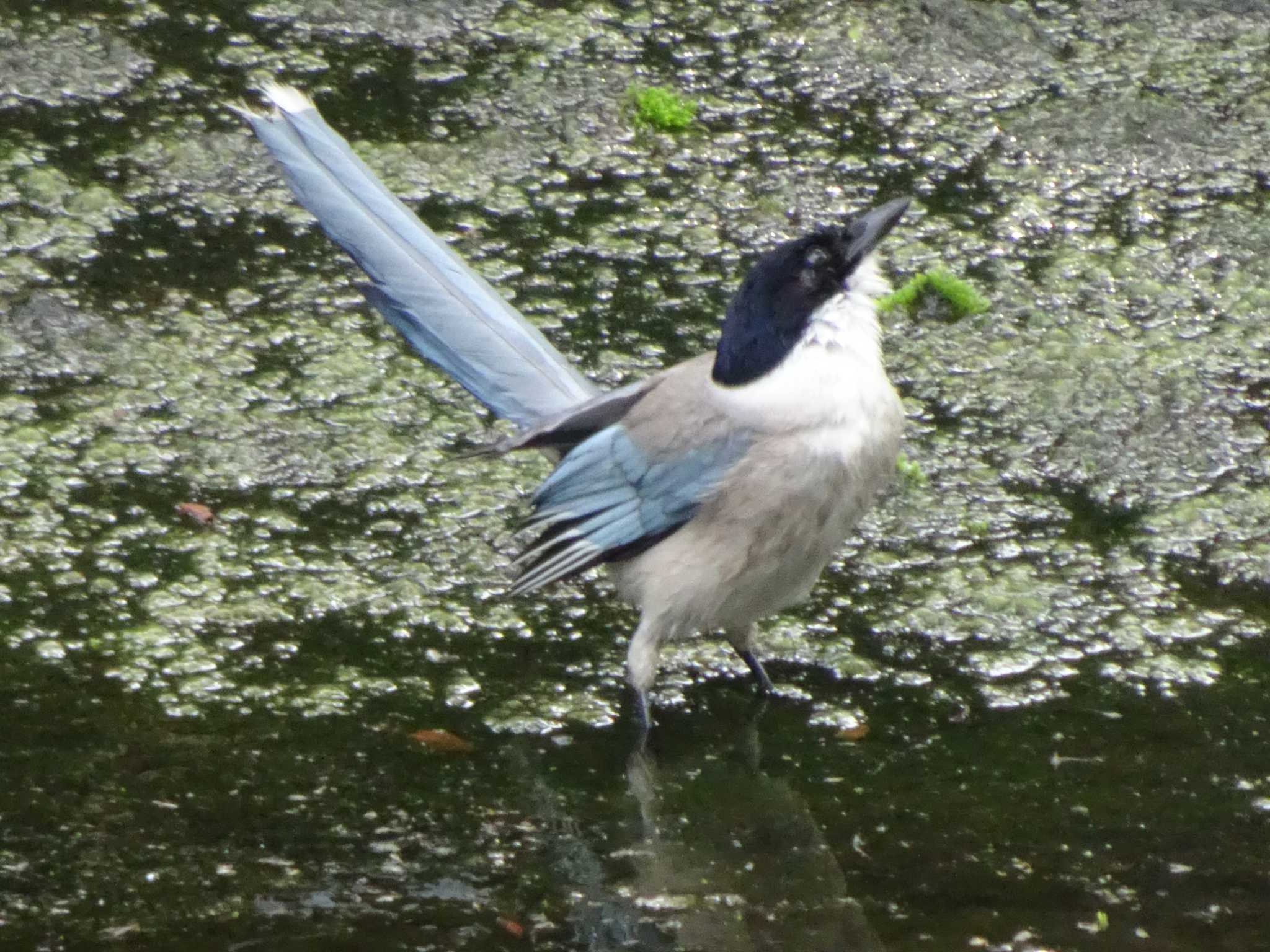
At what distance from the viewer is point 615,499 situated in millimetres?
3520

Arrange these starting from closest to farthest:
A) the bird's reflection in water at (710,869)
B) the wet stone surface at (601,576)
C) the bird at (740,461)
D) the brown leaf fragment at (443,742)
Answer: the bird's reflection in water at (710,869), the wet stone surface at (601,576), the brown leaf fragment at (443,742), the bird at (740,461)

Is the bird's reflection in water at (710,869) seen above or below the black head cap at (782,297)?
below

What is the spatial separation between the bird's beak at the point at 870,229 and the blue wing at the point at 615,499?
46 cm

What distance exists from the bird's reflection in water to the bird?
0.79 feet

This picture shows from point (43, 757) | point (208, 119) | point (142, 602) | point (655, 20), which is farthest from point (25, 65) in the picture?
point (43, 757)

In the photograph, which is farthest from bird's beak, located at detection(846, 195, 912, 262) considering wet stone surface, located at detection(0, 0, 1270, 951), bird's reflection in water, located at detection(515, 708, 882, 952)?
bird's reflection in water, located at detection(515, 708, 882, 952)

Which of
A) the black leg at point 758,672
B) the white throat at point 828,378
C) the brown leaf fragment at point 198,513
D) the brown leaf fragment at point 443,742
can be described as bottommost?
the brown leaf fragment at point 198,513

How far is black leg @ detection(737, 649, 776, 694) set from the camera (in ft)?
11.3

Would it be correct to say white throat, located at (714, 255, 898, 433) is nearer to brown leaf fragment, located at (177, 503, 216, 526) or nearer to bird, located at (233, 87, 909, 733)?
bird, located at (233, 87, 909, 733)

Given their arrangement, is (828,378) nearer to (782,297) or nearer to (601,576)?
(782,297)

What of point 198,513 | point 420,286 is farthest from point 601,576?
point 198,513

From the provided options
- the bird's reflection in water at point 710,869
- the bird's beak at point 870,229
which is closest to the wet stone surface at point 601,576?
the bird's reflection in water at point 710,869

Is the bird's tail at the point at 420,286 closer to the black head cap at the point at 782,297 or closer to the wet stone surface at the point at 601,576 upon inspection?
the wet stone surface at the point at 601,576

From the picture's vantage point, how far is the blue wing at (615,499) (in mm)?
3418
